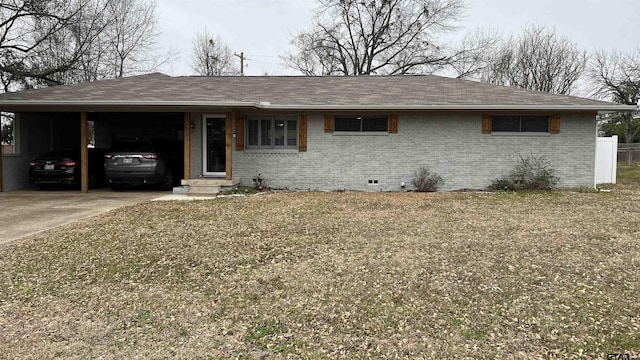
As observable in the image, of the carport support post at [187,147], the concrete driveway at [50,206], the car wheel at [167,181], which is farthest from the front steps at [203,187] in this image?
the car wheel at [167,181]

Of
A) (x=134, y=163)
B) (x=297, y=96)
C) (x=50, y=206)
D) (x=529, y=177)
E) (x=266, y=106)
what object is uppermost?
(x=297, y=96)

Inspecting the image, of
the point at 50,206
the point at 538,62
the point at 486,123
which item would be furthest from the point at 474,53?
the point at 50,206

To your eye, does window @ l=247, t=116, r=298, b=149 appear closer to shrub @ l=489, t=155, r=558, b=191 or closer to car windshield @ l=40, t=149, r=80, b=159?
car windshield @ l=40, t=149, r=80, b=159

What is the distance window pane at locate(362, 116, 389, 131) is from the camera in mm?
13055

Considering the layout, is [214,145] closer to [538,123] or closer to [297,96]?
[297,96]

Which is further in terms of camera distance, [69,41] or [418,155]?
[69,41]

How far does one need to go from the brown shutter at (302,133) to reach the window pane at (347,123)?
907 mm

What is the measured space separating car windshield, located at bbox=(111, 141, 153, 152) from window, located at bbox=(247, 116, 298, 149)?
2829mm

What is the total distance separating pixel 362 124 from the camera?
1308 cm

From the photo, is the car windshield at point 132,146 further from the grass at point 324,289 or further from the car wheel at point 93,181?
the grass at point 324,289

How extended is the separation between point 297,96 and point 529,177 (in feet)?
→ 23.4

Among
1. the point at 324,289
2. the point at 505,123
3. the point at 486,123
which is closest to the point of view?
the point at 324,289

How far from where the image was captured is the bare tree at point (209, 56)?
1502 inches

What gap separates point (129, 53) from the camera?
29109mm
